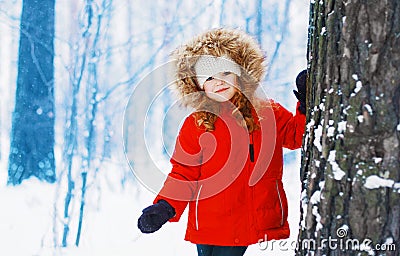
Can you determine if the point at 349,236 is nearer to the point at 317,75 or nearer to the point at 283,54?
the point at 317,75

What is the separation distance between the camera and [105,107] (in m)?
7.05

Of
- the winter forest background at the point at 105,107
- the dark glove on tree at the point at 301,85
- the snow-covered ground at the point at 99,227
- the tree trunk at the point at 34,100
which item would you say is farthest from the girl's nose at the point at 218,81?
the tree trunk at the point at 34,100

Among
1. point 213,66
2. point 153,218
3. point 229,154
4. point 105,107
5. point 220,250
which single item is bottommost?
point 220,250

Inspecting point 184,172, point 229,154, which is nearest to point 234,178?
point 229,154

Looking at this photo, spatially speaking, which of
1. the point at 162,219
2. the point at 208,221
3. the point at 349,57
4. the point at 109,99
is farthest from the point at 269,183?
the point at 109,99

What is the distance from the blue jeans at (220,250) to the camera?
2.59m

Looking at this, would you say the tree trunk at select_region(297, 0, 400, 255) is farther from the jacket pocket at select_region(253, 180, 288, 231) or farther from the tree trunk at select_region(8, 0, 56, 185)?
the tree trunk at select_region(8, 0, 56, 185)

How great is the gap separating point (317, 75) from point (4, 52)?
617cm

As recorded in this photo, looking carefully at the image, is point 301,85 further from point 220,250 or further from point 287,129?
point 220,250

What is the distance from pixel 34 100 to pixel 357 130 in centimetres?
572

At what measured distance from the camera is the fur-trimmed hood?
258 centimetres

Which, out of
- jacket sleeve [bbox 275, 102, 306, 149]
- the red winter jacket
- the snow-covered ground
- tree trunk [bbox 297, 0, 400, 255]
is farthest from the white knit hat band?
the snow-covered ground

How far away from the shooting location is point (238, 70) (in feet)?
8.47

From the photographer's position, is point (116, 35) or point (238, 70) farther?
point (116, 35)
